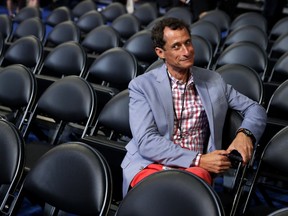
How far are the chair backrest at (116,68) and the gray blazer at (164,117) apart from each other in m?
1.31

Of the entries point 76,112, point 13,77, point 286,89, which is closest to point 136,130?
point 76,112

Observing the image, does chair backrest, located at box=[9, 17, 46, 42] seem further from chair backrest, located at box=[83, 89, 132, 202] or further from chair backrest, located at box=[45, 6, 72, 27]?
chair backrest, located at box=[83, 89, 132, 202]

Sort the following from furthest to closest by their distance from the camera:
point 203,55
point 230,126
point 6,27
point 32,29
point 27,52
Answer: point 6,27 < point 32,29 < point 27,52 < point 203,55 < point 230,126

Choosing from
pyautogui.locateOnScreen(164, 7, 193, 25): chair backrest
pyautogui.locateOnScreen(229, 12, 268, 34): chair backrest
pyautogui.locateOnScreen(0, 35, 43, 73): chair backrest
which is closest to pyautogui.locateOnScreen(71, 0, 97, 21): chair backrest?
pyautogui.locateOnScreen(164, 7, 193, 25): chair backrest

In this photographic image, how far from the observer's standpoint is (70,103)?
313cm

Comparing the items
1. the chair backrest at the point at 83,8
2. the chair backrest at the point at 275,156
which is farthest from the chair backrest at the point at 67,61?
the chair backrest at the point at 83,8

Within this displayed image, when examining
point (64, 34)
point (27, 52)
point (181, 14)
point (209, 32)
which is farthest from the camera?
point (181, 14)

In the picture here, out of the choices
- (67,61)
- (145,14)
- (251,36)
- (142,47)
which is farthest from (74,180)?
(145,14)

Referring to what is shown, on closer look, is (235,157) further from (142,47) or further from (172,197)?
(142,47)

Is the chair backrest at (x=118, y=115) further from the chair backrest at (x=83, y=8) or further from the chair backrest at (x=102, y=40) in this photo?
the chair backrest at (x=83, y=8)

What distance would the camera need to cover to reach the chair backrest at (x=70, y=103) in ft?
10.1

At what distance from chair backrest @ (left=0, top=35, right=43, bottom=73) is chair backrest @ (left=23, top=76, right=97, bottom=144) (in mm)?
1284

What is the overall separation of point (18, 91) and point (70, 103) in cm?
47

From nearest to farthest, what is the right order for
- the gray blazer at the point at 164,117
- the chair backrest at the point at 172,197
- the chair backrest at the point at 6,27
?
1. the chair backrest at the point at 172,197
2. the gray blazer at the point at 164,117
3. the chair backrest at the point at 6,27
